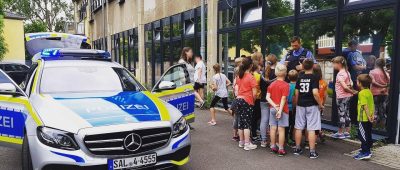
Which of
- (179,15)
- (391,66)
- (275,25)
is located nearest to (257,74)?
(391,66)

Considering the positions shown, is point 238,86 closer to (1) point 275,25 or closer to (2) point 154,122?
(2) point 154,122

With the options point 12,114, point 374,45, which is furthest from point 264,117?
point 12,114

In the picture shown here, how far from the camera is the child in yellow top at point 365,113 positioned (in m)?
5.45

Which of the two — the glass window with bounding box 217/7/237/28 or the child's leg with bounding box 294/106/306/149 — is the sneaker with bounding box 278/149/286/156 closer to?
the child's leg with bounding box 294/106/306/149

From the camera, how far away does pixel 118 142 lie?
3.88m

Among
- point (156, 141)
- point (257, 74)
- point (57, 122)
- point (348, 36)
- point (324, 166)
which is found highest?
point (348, 36)

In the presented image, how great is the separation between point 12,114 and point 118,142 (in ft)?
6.14

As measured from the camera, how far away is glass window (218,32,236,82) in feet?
39.0

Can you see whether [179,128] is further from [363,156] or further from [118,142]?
[363,156]

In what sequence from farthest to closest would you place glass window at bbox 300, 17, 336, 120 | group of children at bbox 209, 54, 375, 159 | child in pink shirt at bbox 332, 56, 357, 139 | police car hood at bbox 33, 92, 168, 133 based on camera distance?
glass window at bbox 300, 17, 336, 120 < child in pink shirt at bbox 332, 56, 357, 139 < group of children at bbox 209, 54, 375, 159 < police car hood at bbox 33, 92, 168, 133

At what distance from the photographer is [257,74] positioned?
648cm

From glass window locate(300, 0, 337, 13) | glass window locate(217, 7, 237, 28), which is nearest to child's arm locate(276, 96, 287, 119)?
glass window locate(300, 0, 337, 13)

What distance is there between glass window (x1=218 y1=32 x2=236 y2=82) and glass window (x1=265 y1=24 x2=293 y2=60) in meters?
1.95

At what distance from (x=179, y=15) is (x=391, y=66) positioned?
408 inches
